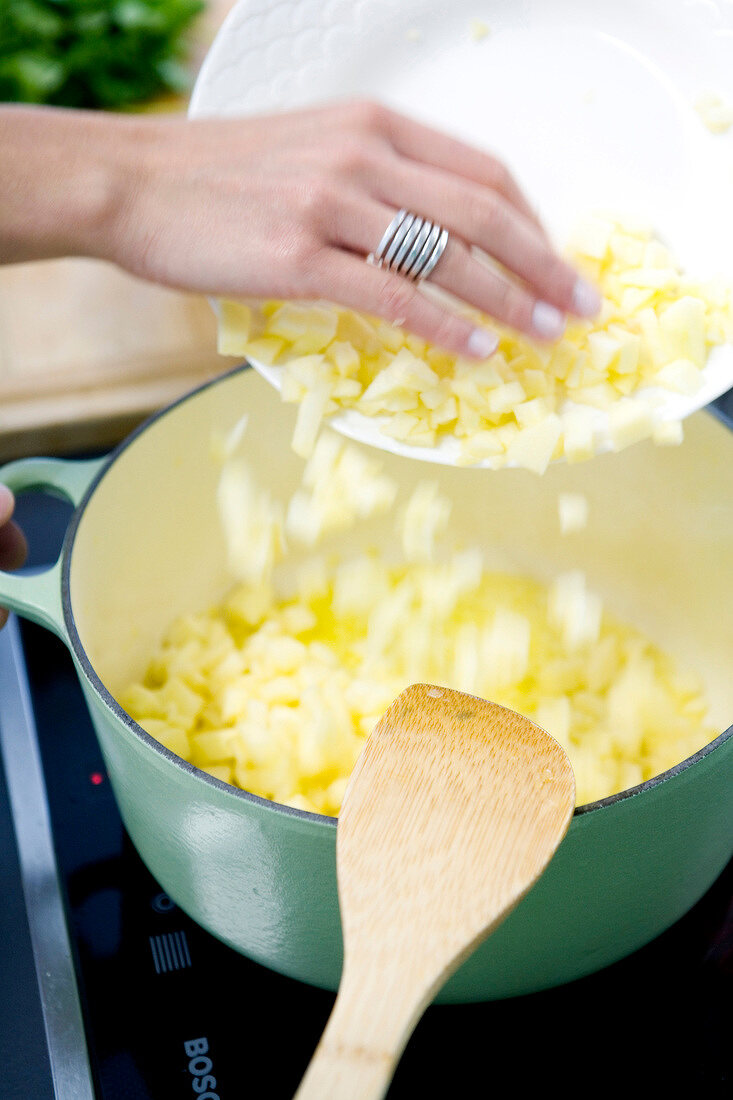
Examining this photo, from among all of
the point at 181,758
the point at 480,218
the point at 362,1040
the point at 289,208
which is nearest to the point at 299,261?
the point at 289,208

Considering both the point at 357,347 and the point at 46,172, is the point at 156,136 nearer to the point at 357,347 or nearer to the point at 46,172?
the point at 46,172

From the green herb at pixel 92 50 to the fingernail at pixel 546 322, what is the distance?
1140 mm

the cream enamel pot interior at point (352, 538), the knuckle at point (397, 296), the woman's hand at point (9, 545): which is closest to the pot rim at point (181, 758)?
the cream enamel pot interior at point (352, 538)

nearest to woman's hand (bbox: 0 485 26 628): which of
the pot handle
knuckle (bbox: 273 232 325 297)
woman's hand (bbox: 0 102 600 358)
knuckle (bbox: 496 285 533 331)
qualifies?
the pot handle

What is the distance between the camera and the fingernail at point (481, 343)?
78cm

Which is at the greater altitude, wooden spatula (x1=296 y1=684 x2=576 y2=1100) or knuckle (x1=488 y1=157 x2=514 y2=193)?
knuckle (x1=488 y1=157 x2=514 y2=193)

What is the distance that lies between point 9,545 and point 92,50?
100 cm

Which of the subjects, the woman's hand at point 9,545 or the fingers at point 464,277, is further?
the woman's hand at point 9,545

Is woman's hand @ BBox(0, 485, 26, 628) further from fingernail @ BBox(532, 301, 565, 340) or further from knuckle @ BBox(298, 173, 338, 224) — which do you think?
fingernail @ BBox(532, 301, 565, 340)

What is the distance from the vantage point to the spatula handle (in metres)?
0.50

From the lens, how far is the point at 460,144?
2.73ft

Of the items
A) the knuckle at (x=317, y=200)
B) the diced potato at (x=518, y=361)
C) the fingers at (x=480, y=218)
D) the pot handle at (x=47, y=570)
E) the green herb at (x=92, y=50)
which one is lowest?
the pot handle at (x=47, y=570)

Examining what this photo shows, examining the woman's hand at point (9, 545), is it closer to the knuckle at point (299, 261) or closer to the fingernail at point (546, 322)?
the knuckle at point (299, 261)

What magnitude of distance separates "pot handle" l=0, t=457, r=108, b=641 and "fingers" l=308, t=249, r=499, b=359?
296mm
